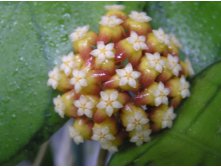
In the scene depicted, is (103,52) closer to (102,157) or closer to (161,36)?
(161,36)

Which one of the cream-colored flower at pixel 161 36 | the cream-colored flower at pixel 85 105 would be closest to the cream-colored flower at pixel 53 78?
the cream-colored flower at pixel 85 105

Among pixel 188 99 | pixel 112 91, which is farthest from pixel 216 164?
pixel 112 91

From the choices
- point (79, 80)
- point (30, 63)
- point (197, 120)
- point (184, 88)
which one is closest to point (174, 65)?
point (184, 88)

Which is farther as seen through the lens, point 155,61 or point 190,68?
point 190,68

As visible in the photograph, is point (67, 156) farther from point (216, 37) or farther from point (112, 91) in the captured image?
point (216, 37)

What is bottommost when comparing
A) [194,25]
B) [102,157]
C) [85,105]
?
[102,157]

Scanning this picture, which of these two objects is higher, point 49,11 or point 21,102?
point 49,11

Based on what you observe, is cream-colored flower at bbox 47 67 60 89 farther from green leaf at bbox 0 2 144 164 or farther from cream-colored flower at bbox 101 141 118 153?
cream-colored flower at bbox 101 141 118 153
